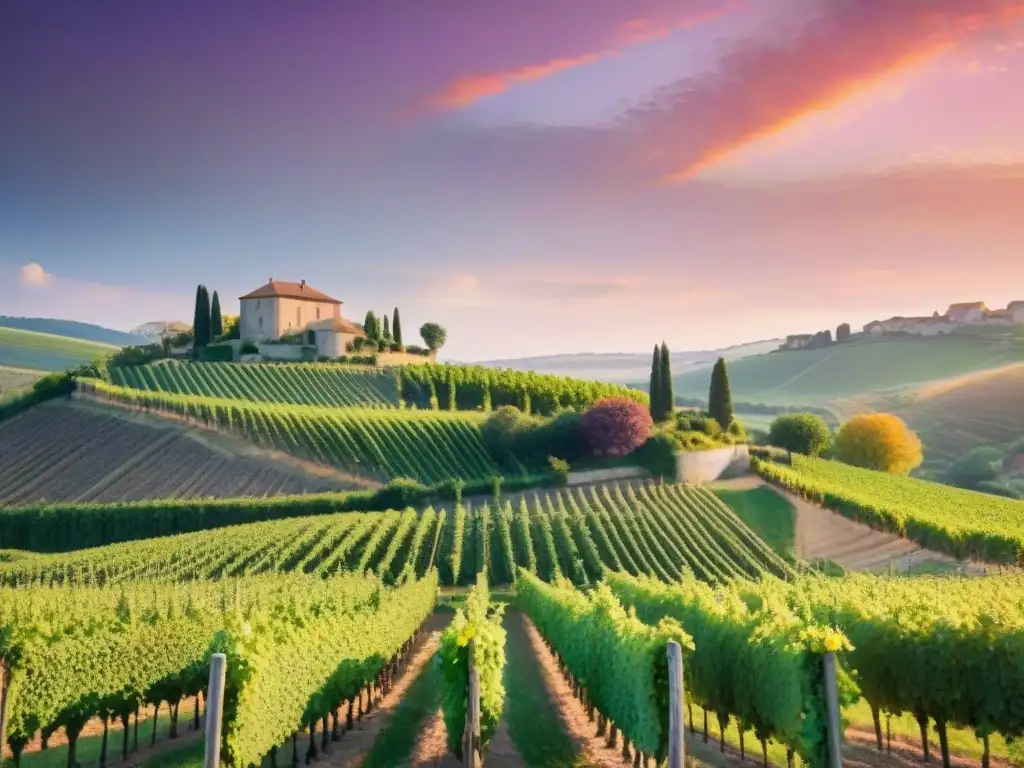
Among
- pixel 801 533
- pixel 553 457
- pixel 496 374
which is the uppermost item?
pixel 496 374

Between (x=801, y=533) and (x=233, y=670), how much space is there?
106 feet

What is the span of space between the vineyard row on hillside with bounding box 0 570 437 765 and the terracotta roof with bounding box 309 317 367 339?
57.1 meters

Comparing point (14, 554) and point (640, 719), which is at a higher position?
point (640, 719)

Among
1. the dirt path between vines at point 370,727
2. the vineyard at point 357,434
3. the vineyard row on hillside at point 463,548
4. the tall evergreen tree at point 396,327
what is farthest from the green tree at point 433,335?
the dirt path between vines at point 370,727

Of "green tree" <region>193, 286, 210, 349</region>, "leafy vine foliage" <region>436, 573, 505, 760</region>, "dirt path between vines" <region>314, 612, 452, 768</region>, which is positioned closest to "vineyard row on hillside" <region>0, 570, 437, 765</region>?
"dirt path between vines" <region>314, 612, 452, 768</region>

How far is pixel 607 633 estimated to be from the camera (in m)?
12.8

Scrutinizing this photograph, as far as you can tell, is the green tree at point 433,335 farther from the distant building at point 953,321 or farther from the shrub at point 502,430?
the distant building at point 953,321

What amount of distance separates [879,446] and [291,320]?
53.9 m

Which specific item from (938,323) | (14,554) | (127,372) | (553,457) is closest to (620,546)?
(553,457)

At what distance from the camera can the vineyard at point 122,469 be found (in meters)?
42.1

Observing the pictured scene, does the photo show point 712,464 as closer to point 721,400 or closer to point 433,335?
point 721,400

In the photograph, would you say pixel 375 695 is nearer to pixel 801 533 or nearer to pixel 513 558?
pixel 513 558

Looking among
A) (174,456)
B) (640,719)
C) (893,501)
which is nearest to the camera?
(640,719)

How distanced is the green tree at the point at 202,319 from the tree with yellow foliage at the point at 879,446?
2242 inches
